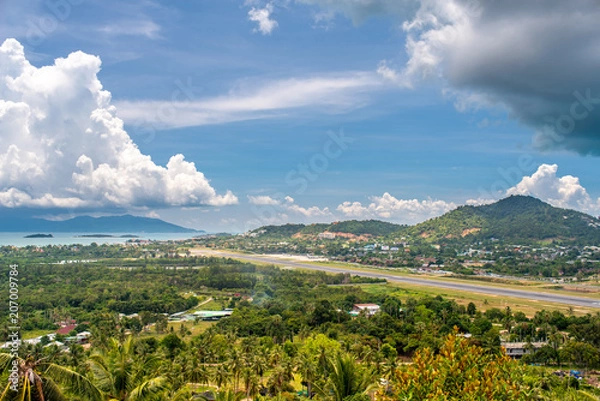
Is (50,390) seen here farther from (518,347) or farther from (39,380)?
(518,347)

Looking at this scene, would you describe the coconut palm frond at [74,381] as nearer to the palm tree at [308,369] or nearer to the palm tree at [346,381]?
the palm tree at [346,381]

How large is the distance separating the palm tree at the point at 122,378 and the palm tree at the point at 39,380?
1081mm

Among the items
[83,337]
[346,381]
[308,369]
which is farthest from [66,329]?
[346,381]

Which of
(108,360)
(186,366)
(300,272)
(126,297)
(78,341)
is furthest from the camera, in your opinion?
(300,272)

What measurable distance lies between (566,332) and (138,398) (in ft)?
161

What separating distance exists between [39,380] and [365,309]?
53050 mm

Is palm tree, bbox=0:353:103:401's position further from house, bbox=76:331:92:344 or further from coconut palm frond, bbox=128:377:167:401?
house, bbox=76:331:92:344

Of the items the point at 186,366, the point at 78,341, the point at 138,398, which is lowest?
the point at 78,341

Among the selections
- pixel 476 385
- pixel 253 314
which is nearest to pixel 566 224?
pixel 253 314

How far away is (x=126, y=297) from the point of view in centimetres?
6794

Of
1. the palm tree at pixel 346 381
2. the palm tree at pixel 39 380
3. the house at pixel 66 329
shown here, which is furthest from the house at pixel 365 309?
the palm tree at pixel 39 380

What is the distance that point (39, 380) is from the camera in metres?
6.53

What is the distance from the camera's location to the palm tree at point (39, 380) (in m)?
6.41

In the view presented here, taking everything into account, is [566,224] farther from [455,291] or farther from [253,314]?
[253,314]
